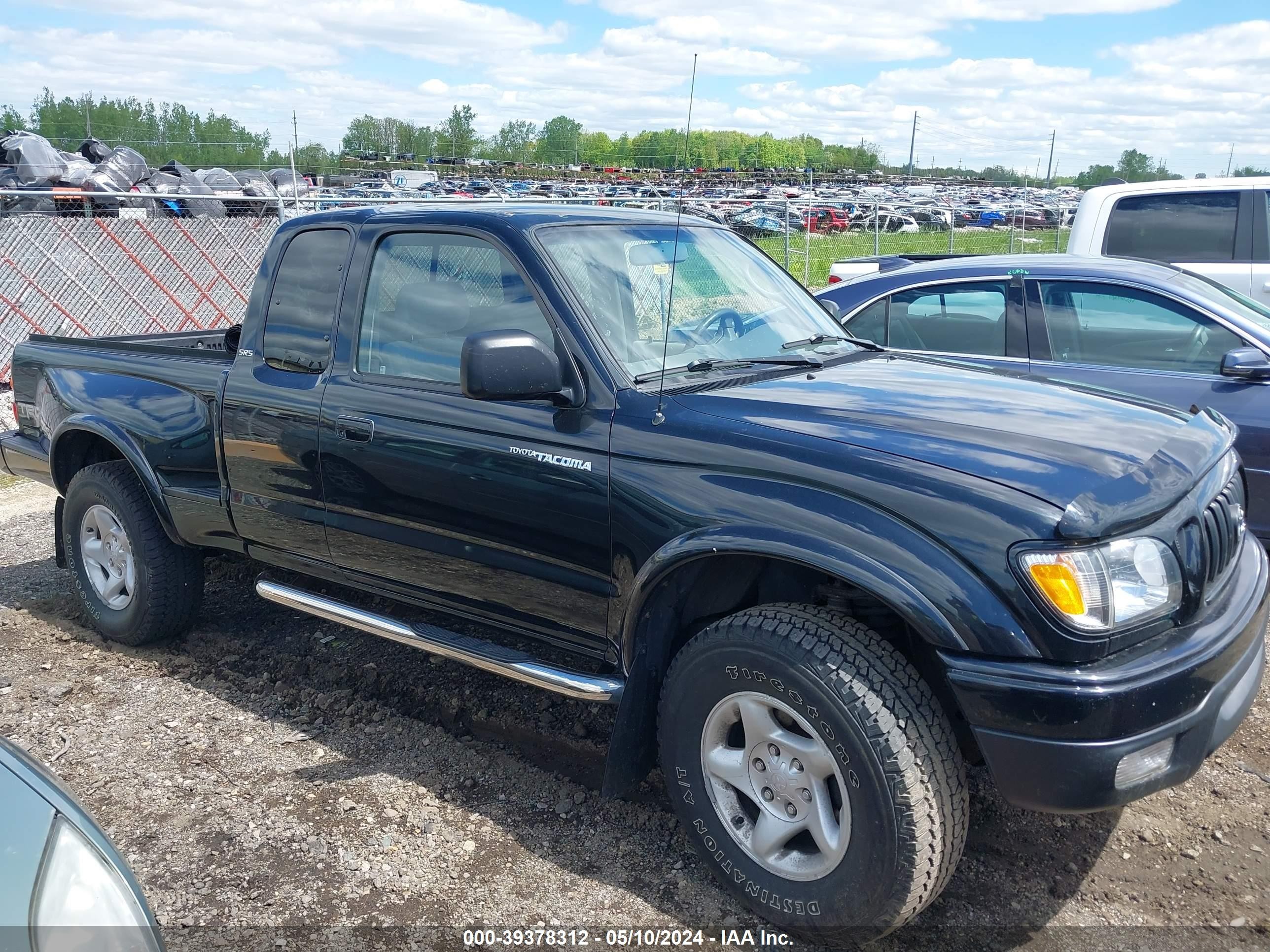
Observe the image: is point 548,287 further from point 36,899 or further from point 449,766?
point 36,899

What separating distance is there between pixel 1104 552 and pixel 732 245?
7.23 feet

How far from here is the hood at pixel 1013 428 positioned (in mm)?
2590

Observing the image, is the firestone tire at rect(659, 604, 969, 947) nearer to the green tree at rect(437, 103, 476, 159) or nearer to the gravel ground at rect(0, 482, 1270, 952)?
the gravel ground at rect(0, 482, 1270, 952)

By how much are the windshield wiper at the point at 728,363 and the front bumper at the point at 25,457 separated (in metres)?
3.50

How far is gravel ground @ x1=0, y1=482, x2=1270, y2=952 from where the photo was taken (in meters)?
2.96

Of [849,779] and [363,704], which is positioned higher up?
[849,779]

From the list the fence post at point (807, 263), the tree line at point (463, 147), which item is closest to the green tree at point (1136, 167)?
the tree line at point (463, 147)

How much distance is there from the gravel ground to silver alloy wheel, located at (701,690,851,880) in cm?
26

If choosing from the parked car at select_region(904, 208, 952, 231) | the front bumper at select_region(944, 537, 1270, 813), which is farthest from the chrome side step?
the parked car at select_region(904, 208, 952, 231)

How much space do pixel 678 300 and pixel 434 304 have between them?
891 mm

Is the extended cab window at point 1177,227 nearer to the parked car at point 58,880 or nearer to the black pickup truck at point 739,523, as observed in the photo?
the black pickup truck at point 739,523

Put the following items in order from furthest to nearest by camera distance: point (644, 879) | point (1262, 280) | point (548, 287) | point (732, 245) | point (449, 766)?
point (1262, 280) < point (732, 245) < point (449, 766) < point (548, 287) < point (644, 879)

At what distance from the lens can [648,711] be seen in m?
3.18

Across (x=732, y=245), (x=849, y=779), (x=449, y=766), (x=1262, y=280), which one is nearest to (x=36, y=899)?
(x=849, y=779)
